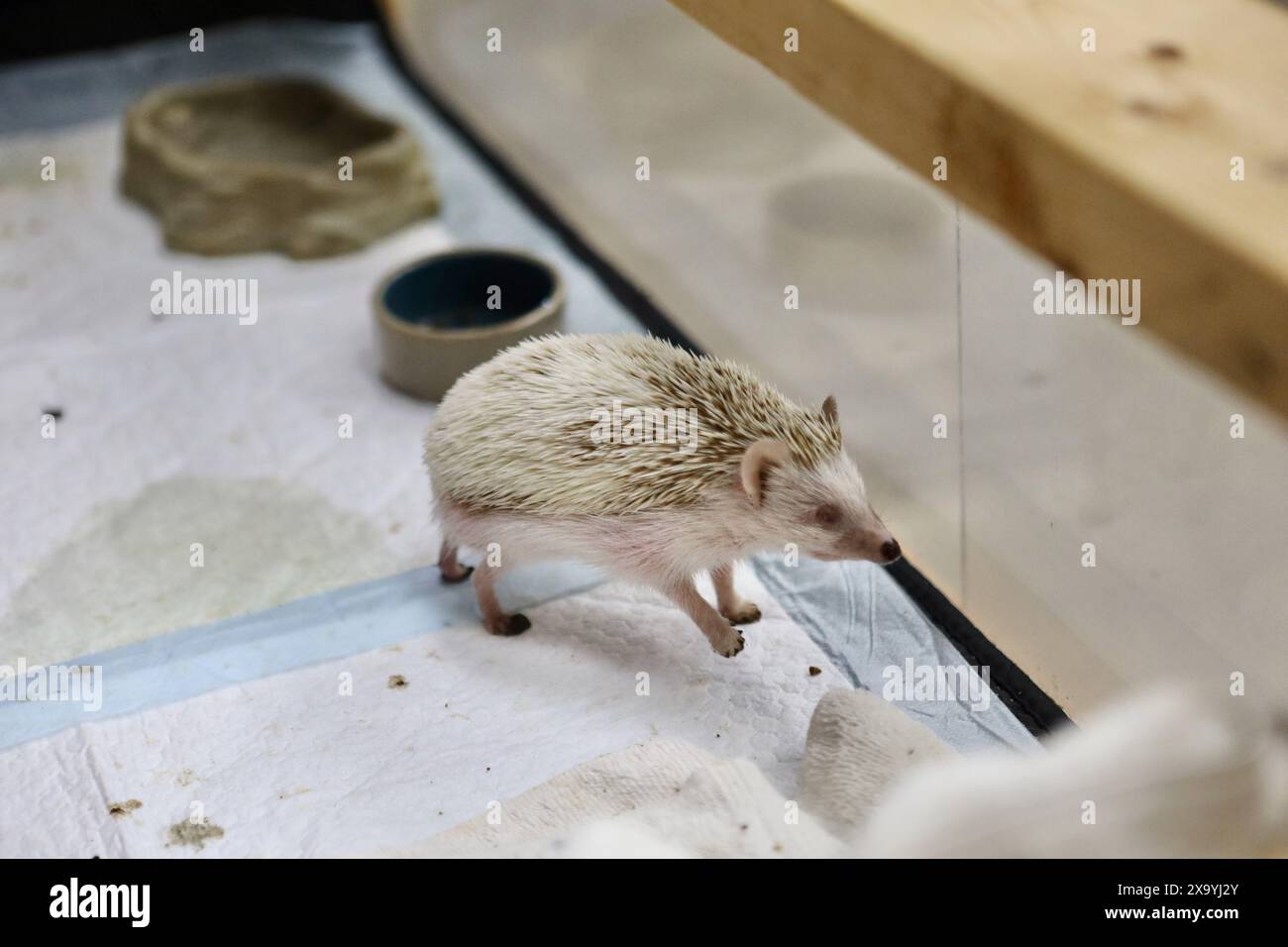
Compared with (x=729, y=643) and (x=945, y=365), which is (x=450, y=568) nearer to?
(x=729, y=643)

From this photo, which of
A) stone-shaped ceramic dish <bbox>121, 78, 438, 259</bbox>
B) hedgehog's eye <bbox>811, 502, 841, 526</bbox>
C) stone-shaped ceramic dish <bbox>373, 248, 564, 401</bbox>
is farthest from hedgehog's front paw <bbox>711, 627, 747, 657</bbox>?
stone-shaped ceramic dish <bbox>121, 78, 438, 259</bbox>

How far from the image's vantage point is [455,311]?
3039 mm

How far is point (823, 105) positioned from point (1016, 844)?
0.84 meters

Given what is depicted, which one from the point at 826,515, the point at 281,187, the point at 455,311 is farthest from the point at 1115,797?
the point at 281,187

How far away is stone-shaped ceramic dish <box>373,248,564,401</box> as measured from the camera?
2746 millimetres

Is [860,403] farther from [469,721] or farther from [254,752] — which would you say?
[254,752]

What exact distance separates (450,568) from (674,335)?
2.90 ft

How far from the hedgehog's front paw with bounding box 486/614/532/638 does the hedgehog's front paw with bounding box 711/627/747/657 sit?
314 millimetres

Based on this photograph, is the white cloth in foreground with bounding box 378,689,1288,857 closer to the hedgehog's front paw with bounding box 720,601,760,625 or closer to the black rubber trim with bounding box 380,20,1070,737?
the black rubber trim with bounding box 380,20,1070,737

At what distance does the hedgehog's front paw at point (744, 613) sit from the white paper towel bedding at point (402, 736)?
0.09ft

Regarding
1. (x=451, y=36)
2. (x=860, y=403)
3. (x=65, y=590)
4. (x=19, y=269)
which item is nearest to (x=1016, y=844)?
(x=860, y=403)

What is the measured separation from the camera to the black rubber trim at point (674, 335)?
2061mm

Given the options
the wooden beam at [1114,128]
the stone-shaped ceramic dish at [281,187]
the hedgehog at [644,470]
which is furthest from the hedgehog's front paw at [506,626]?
the stone-shaped ceramic dish at [281,187]

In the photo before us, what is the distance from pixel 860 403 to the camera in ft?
8.52
